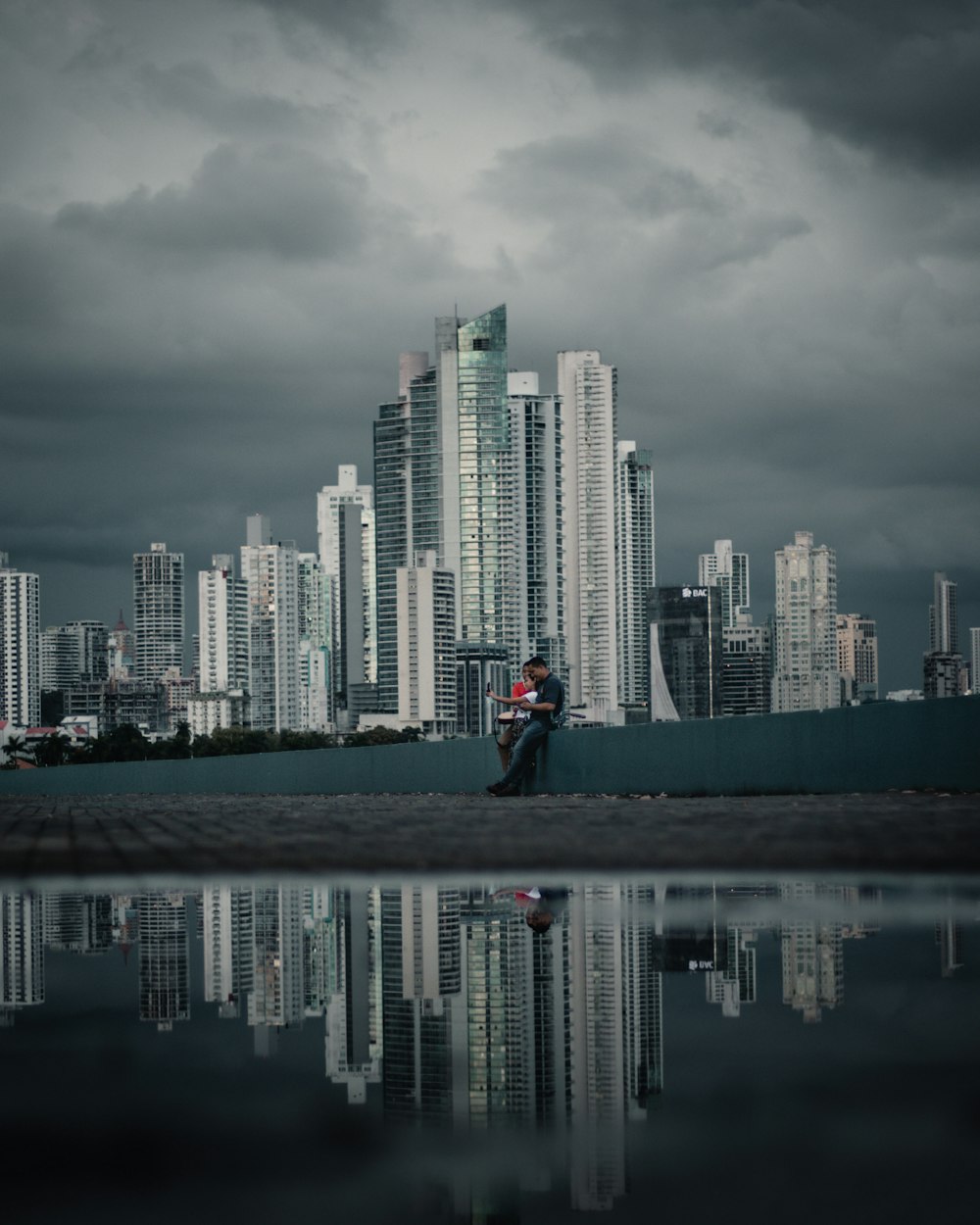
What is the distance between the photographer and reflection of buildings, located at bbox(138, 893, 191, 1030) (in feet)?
12.7

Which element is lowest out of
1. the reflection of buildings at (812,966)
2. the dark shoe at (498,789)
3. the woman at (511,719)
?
the dark shoe at (498,789)

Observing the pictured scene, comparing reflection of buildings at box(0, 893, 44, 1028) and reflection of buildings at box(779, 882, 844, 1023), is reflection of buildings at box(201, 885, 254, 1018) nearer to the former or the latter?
reflection of buildings at box(0, 893, 44, 1028)

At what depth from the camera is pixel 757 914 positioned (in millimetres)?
5168

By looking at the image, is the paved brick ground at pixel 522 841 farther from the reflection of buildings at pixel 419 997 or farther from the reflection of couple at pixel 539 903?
the reflection of buildings at pixel 419 997

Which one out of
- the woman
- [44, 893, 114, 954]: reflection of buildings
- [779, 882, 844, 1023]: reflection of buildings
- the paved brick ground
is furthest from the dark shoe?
[779, 882, 844, 1023]: reflection of buildings

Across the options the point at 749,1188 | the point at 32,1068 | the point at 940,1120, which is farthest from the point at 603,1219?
the point at 32,1068

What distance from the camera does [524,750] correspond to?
18.6m

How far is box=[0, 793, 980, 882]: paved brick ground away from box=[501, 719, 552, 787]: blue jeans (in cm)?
557

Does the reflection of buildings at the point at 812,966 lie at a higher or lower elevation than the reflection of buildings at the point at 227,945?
higher

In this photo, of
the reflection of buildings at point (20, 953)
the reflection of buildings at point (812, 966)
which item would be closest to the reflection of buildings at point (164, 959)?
the reflection of buildings at point (20, 953)

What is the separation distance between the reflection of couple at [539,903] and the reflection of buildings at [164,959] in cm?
110

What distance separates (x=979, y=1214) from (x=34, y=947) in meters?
3.49

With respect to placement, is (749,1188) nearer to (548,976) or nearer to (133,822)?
(548,976)

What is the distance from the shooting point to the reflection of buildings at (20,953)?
13.4ft
